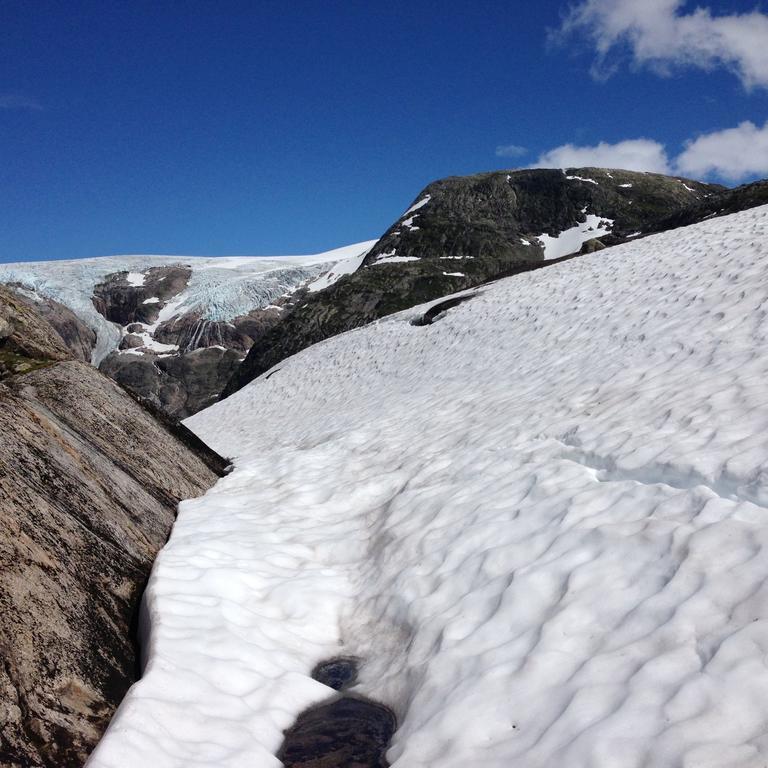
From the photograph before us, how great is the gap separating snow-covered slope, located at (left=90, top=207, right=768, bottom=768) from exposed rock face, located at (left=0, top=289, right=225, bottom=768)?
339mm

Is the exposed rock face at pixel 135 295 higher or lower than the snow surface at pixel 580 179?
lower

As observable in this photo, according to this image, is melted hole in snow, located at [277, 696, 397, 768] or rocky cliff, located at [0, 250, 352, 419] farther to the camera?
rocky cliff, located at [0, 250, 352, 419]

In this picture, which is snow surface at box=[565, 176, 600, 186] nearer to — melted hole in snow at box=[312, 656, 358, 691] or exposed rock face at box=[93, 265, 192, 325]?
exposed rock face at box=[93, 265, 192, 325]

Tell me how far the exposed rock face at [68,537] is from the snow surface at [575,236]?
88746 mm

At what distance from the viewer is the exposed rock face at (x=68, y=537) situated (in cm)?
496

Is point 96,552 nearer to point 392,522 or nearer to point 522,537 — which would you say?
point 392,522

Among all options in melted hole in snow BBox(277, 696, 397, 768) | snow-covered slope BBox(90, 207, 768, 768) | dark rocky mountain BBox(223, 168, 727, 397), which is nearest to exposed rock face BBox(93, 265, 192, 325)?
dark rocky mountain BBox(223, 168, 727, 397)

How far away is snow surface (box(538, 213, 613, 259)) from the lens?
9575cm

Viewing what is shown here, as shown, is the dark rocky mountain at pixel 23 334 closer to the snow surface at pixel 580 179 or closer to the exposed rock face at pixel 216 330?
the exposed rock face at pixel 216 330

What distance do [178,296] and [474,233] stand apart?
200 feet

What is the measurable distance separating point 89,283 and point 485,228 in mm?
76961

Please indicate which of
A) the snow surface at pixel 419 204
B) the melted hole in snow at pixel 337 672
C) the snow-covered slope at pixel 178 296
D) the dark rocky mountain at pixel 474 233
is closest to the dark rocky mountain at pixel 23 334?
the melted hole in snow at pixel 337 672

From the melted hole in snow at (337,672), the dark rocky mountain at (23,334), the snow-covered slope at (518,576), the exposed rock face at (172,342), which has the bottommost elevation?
the melted hole in snow at (337,672)

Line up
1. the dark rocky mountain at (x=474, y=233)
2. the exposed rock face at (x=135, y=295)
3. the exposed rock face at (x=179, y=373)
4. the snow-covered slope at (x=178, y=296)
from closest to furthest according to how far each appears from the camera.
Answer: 1. the dark rocky mountain at (x=474, y=233)
2. the exposed rock face at (x=179, y=373)
3. the snow-covered slope at (x=178, y=296)
4. the exposed rock face at (x=135, y=295)
